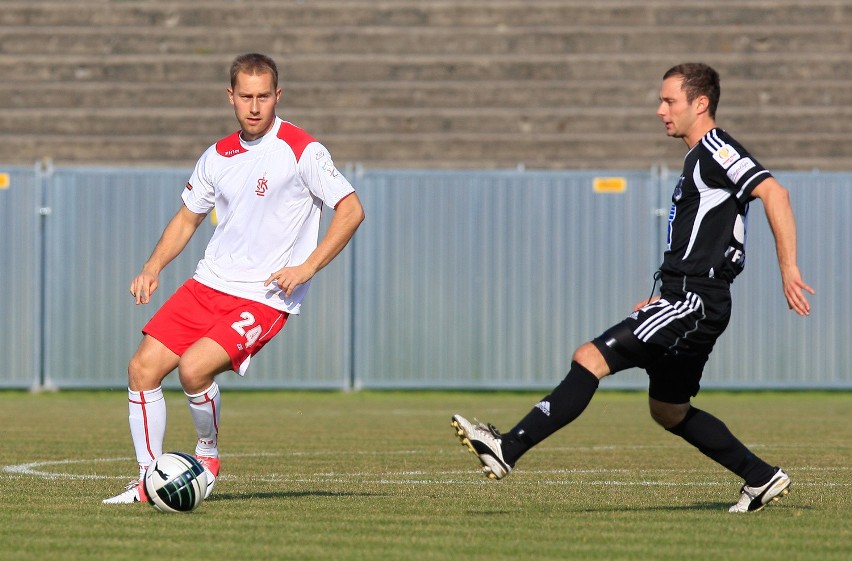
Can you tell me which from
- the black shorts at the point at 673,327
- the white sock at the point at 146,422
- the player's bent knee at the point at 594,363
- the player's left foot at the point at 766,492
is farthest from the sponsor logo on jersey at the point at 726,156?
the white sock at the point at 146,422

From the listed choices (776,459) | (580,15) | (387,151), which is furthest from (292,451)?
(580,15)

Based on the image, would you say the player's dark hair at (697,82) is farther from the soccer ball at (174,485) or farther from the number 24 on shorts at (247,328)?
the soccer ball at (174,485)

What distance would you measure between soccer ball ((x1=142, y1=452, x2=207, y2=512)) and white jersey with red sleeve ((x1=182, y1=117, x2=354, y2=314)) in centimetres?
83

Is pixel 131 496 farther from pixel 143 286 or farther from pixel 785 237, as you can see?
pixel 785 237

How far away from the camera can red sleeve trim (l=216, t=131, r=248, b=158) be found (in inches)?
287

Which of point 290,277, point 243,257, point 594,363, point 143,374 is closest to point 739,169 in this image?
point 594,363

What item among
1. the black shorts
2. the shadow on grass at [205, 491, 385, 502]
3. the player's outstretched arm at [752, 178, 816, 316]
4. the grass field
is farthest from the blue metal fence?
the player's outstretched arm at [752, 178, 816, 316]

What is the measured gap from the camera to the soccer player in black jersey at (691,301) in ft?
21.0

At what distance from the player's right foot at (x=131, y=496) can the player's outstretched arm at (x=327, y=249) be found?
1047 mm

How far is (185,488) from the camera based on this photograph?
22.0ft

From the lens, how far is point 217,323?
7.09 m

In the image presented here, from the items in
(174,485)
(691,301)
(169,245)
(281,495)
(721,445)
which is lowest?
(281,495)

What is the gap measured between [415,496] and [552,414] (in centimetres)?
119

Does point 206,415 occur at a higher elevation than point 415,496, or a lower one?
higher
